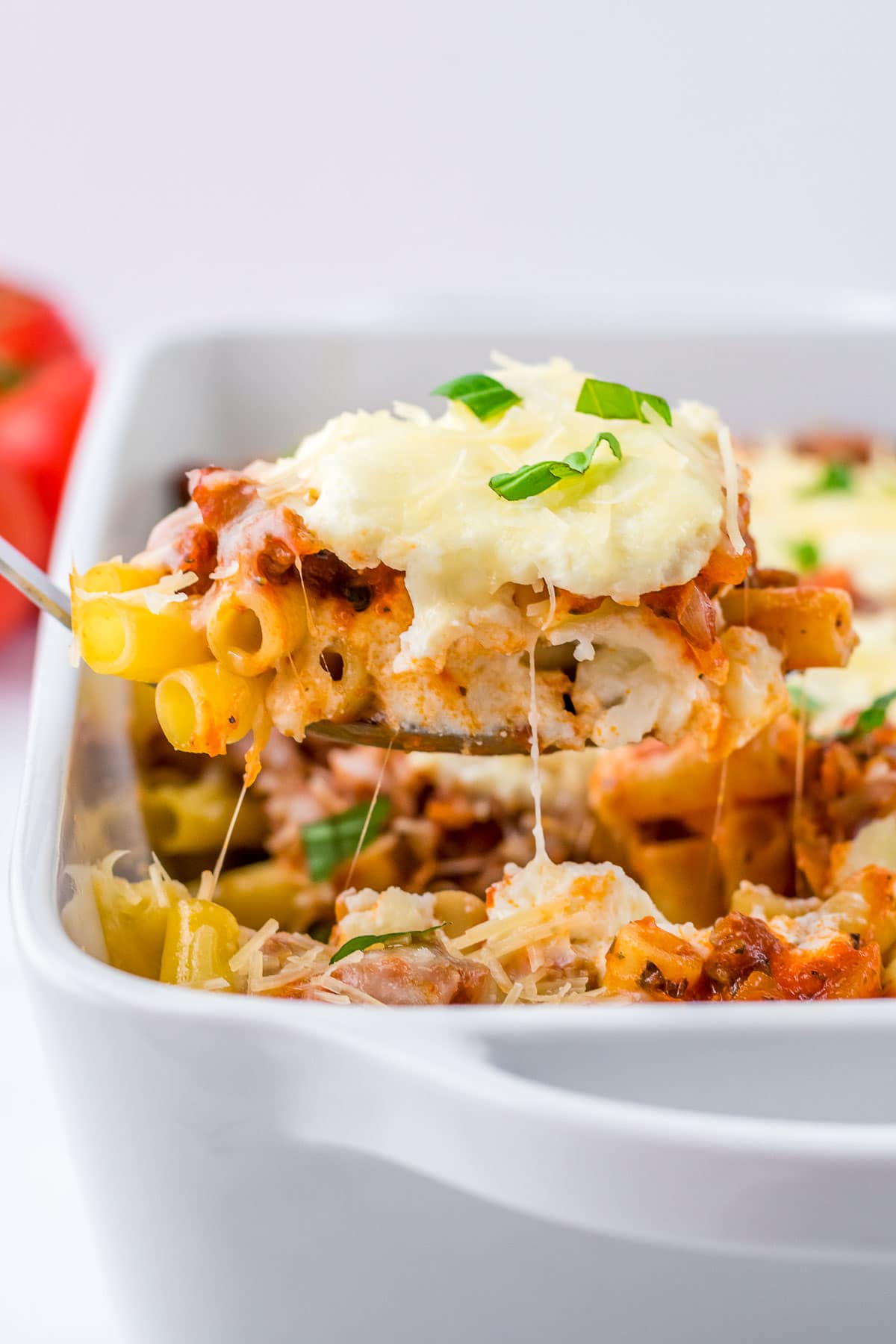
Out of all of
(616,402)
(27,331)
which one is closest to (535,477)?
(616,402)

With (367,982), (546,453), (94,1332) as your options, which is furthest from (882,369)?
(94,1332)

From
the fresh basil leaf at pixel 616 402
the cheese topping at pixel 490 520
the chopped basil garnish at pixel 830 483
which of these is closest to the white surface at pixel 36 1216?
the cheese topping at pixel 490 520

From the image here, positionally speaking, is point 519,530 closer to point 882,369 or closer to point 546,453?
point 546,453

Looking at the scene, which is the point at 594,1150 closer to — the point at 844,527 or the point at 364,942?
the point at 364,942

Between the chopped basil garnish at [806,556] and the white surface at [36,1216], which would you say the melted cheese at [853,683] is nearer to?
the chopped basil garnish at [806,556]

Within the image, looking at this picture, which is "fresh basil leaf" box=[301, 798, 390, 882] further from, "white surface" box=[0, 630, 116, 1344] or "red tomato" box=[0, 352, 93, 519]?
"red tomato" box=[0, 352, 93, 519]
